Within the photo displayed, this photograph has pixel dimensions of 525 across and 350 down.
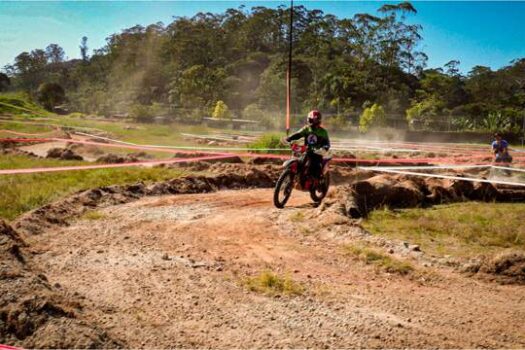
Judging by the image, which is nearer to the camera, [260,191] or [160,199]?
[160,199]

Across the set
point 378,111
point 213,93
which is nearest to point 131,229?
point 378,111

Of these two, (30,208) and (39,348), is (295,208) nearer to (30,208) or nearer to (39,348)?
(30,208)

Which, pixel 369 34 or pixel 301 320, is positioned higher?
pixel 369 34

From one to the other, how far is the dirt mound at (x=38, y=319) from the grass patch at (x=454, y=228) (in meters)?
5.15

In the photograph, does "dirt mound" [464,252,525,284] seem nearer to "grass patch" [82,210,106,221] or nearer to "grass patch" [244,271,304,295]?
"grass patch" [244,271,304,295]

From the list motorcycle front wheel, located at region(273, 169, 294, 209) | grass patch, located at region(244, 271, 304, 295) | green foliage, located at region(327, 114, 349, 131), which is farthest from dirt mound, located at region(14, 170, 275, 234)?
green foliage, located at region(327, 114, 349, 131)

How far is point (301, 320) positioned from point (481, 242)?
449 centimetres

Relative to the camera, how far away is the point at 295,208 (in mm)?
9414

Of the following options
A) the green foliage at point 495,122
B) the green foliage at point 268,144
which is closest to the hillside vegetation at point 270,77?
the green foliage at point 495,122

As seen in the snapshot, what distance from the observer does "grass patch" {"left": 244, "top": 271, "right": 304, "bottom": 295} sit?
5090 mm

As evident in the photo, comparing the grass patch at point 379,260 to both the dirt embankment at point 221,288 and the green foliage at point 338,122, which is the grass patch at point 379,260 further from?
the green foliage at point 338,122

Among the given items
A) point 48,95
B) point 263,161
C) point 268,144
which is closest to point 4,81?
point 48,95

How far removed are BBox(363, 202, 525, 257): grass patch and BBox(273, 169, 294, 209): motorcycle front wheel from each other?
1699mm

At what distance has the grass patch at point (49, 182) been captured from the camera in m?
8.64
